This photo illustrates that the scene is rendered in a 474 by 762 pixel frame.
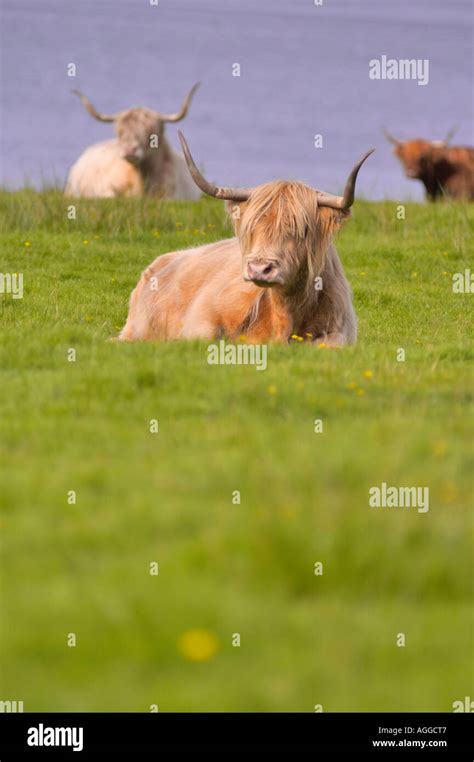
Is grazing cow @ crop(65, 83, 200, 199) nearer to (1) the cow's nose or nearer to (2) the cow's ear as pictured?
(2) the cow's ear

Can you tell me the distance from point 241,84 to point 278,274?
6400 centimetres

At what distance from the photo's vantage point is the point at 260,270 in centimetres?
917

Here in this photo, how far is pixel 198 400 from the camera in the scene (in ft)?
23.3

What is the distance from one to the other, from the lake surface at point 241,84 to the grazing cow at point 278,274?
8883 millimetres

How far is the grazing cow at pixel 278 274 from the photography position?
31.4 ft

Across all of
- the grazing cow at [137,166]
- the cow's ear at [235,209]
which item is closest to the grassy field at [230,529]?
the cow's ear at [235,209]

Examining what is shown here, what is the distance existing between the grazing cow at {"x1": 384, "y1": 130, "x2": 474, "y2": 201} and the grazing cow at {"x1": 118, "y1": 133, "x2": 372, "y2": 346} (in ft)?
54.3

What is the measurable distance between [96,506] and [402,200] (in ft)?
50.6

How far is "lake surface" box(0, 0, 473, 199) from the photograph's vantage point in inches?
1679

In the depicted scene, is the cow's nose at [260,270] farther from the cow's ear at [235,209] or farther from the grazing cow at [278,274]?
the cow's ear at [235,209]

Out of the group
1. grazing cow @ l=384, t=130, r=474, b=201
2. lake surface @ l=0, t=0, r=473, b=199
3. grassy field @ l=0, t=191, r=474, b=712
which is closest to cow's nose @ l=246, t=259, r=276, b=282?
grassy field @ l=0, t=191, r=474, b=712

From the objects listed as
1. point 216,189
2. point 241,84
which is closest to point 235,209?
point 216,189
